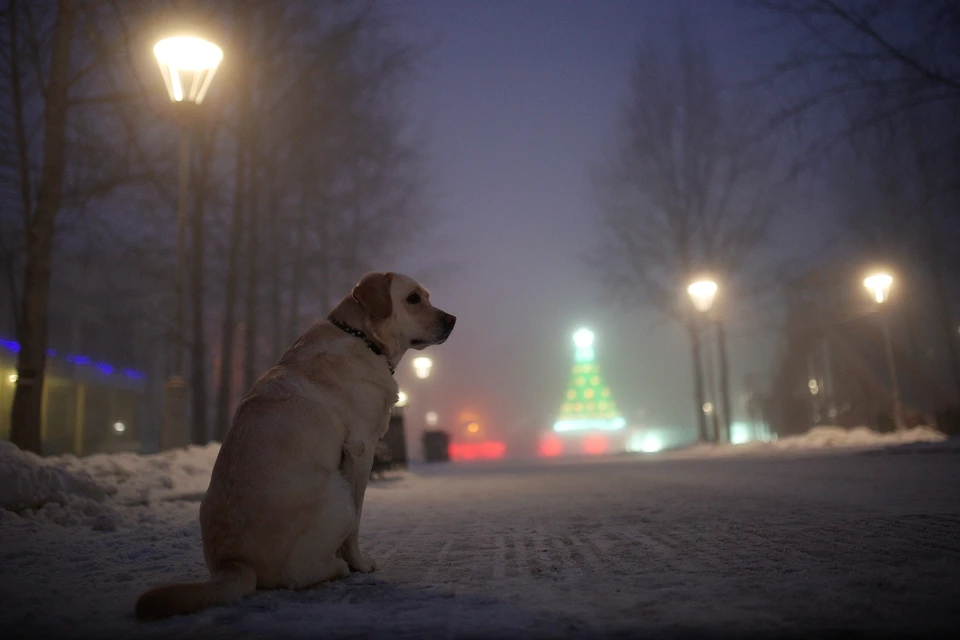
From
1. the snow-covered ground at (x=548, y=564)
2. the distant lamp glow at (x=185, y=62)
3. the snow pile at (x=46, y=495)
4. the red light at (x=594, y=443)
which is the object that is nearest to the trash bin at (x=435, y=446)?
the snow-covered ground at (x=548, y=564)

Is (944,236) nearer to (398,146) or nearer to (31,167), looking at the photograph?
(398,146)

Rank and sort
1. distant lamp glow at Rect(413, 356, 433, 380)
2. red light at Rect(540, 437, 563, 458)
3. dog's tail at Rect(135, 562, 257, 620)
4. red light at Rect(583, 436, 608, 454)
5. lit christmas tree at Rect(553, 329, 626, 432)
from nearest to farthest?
dog's tail at Rect(135, 562, 257, 620)
distant lamp glow at Rect(413, 356, 433, 380)
red light at Rect(540, 437, 563, 458)
red light at Rect(583, 436, 608, 454)
lit christmas tree at Rect(553, 329, 626, 432)

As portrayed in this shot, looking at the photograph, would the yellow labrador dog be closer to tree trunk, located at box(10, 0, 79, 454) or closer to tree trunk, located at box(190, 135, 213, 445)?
tree trunk, located at box(10, 0, 79, 454)

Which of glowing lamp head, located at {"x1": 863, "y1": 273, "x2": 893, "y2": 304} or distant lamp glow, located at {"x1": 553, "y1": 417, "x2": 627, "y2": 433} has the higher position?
glowing lamp head, located at {"x1": 863, "y1": 273, "x2": 893, "y2": 304}

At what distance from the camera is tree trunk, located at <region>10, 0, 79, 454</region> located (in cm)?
811

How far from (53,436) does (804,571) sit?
25720 mm

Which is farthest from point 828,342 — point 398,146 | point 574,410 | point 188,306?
point 574,410

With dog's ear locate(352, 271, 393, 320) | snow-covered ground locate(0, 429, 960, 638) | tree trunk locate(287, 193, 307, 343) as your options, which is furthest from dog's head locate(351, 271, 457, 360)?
tree trunk locate(287, 193, 307, 343)

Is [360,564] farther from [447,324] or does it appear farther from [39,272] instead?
[39,272]

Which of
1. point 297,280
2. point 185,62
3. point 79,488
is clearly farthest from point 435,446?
point 79,488

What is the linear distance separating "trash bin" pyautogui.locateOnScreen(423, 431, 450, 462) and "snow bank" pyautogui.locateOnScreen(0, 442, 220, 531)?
15776 mm

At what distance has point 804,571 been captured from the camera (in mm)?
2977

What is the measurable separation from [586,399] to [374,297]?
3120 inches

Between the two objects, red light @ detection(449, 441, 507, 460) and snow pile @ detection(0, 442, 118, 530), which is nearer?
snow pile @ detection(0, 442, 118, 530)
